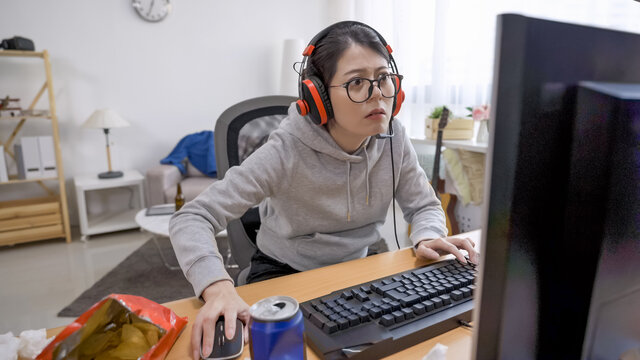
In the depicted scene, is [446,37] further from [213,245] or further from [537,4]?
[213,245]

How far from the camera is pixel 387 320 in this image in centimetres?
59

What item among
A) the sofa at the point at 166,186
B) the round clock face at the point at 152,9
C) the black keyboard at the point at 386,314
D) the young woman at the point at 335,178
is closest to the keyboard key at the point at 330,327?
the black keyboard at the point at 386,314

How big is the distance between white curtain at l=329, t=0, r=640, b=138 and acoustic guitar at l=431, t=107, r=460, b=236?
0.29m

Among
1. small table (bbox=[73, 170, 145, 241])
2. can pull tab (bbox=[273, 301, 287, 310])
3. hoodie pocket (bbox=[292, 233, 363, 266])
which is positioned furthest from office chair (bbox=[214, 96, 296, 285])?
small table (bbox=[73, 170, 145, 241])

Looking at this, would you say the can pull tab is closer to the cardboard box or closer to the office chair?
the office chair

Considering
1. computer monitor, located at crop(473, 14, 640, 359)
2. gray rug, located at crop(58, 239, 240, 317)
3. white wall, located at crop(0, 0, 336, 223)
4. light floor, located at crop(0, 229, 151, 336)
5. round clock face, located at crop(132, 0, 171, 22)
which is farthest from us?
round clock face, located at crop(132, 0, 171, 22)

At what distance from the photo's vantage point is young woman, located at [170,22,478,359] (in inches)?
36.5

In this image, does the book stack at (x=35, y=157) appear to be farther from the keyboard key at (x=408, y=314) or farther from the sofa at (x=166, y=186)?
the keyboard key at (x=408, y=314)

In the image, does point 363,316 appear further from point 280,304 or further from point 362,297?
point 280,304

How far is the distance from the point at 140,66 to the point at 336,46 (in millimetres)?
3198

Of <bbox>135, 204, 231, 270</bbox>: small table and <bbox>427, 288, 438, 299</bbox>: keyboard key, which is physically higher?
<bbox>427, 288, 438, 299</bbox>: keyboard key

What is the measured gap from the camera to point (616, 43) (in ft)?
1.22

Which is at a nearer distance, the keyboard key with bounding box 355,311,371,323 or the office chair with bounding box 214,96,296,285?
the keyboard key with bounding box 355,311,371,323

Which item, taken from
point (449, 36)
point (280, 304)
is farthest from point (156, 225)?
point (449, 36)
